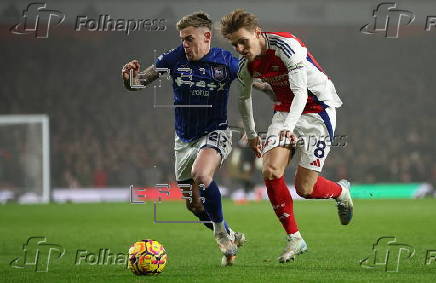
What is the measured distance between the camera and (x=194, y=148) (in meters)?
8.21

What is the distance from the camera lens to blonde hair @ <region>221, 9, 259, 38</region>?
7.00 metres

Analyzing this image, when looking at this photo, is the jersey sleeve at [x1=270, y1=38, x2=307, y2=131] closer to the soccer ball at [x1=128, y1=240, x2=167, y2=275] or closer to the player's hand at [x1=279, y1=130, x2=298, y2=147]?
the player's hand at [x1=279, y1=130, x2=298, y2=147]

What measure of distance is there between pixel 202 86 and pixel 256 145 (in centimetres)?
78

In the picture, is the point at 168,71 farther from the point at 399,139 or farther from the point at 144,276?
the point at 399,139

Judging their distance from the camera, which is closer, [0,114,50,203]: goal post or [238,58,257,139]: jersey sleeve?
[238,58,257,139]: jersey sleeve

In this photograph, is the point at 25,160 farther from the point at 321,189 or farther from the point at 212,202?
the point at 321,189

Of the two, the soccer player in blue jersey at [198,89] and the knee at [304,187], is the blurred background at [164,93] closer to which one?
the soccer player in blue jersey at [198,89]

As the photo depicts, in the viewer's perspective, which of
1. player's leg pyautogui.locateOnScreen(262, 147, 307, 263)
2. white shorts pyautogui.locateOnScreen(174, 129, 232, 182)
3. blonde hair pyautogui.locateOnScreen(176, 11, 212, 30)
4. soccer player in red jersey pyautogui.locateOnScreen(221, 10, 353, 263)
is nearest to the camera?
soccer player in red jersey pyautogui.locateOnScreen(221, 10, 353, 263)

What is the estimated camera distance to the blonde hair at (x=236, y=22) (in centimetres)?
700

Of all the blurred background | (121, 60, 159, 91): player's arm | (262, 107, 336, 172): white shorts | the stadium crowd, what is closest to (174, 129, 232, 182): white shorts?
(262, 107, 336, 172): white shorts

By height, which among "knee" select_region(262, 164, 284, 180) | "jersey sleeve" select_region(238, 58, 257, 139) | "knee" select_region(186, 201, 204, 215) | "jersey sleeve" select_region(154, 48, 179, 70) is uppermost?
"jersey sleeve" select_region(154, 48, 179, 70)

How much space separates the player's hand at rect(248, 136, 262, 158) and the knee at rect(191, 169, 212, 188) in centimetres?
49

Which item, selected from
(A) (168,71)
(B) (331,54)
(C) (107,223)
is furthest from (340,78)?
(A) (168,71)

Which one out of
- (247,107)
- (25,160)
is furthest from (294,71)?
(25,160)
